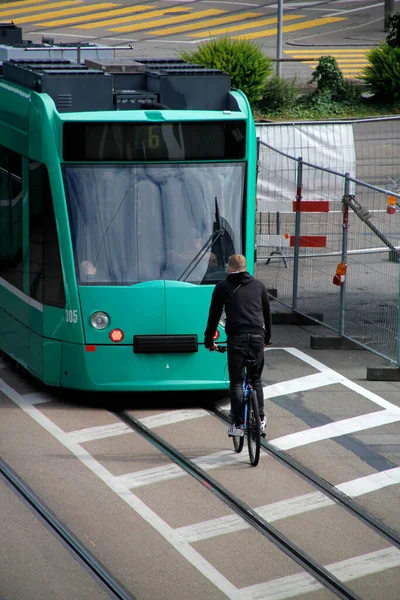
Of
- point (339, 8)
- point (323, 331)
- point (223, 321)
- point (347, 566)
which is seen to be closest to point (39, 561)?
point (347, 566)

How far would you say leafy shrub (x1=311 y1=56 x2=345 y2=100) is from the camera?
32.1 meters

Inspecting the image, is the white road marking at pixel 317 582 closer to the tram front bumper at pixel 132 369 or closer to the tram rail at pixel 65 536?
the tram rail at pixel 65 536

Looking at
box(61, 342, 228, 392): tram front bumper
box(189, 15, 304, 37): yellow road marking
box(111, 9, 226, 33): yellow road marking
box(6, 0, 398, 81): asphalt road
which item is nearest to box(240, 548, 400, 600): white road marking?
box(61, 342, 228, 392): tram front bumper

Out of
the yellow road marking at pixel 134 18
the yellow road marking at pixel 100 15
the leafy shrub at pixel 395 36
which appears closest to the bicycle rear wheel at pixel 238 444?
the leafy shrub at pixel 395 36

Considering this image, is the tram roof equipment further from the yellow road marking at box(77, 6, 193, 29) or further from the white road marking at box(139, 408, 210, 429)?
the yellow road marking at box(77, 6, 193, 29)

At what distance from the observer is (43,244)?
11.4 meters

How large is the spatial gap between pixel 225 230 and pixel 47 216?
1665 millimetres

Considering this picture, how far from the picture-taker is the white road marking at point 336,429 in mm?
10594

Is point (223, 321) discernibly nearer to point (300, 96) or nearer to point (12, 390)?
point (12, 390)

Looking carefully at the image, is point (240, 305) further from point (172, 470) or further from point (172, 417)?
point (172, 417)

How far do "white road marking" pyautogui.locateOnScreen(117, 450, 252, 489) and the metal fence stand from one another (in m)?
3.32

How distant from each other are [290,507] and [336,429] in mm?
2260

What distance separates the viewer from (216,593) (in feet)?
24.1

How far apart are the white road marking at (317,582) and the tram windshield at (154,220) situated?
399 centimetres
